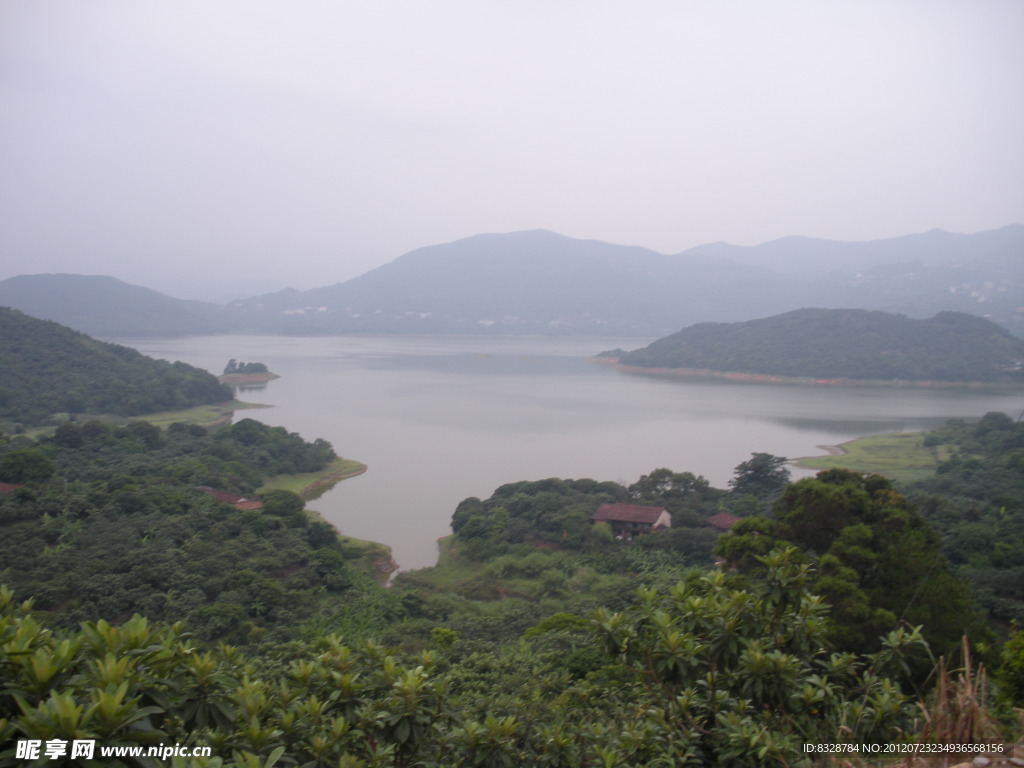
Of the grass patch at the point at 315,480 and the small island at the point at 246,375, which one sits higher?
the small island at the point at 246,375

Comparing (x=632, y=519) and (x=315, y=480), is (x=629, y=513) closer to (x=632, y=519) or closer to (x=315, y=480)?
(x=632, y=519)

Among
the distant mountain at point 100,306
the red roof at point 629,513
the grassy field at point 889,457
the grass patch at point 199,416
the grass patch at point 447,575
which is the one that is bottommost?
the grass patch at point 447,575

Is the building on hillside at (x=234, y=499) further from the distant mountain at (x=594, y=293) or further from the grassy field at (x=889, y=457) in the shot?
the distant mountain at (x=594, y=293)

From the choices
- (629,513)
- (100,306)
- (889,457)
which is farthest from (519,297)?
(629,513)

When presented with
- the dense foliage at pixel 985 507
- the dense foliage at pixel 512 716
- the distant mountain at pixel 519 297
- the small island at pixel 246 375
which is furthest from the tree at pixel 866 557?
the distant mountain at pixel 519 297

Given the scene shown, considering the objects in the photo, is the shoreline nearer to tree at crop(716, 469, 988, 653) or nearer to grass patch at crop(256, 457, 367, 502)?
grass patch at crop(256, 457, 367, 502)

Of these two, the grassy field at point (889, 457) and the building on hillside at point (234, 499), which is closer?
the building on hillside at point (234, 499)

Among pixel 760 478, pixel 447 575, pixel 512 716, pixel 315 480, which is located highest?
pixel 512 716
